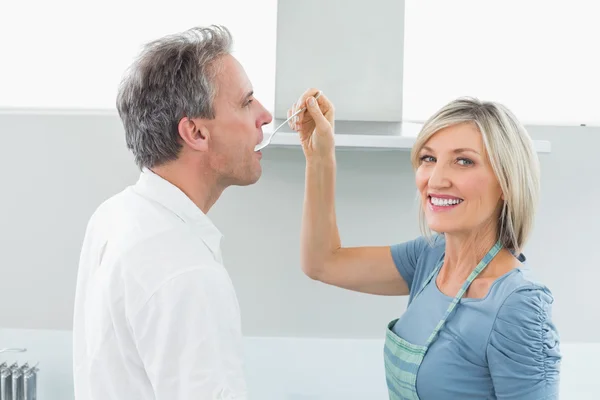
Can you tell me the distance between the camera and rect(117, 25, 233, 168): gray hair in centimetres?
110

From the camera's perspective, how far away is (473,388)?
1272 millimetres

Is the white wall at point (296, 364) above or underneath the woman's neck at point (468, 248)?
underneath

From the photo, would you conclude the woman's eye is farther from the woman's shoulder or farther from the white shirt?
the white shirt

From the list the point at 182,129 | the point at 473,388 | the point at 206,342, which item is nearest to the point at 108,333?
the point at 206,342

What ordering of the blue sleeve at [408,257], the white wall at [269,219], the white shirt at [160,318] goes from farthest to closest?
1. the white wall at [269,219]
2. the blue sleeve at [408,257]
3. the white shirt at [160,318]

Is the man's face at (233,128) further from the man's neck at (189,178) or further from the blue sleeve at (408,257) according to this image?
the blue sleeve at (408,257)

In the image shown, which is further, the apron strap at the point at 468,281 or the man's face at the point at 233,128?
the apron strap at the point at 468,281

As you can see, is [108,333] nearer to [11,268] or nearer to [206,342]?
[206,342]

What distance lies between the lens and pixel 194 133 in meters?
1.13

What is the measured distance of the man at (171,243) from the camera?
0.91 m

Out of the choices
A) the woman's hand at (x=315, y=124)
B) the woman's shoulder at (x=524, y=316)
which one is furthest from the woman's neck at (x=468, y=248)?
the woman's hand at (x=315, y=124)

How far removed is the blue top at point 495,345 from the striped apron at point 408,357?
0.01m

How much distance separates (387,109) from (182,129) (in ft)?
2.78

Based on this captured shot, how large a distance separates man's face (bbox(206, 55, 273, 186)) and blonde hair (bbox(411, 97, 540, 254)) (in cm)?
36
